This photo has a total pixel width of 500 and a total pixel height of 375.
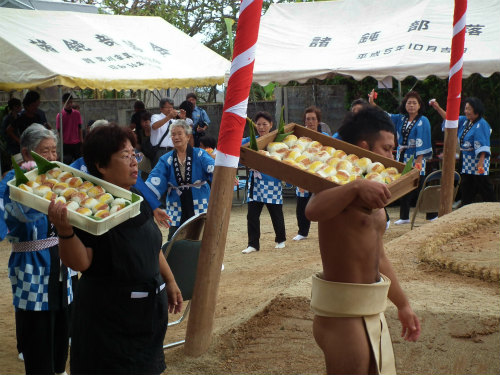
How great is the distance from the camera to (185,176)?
21.5 feet

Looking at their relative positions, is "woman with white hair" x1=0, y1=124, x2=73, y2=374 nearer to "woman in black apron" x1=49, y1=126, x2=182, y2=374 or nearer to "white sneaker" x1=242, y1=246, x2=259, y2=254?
"woman in black apron" x1=49, y1=126, x2=182, y2=374

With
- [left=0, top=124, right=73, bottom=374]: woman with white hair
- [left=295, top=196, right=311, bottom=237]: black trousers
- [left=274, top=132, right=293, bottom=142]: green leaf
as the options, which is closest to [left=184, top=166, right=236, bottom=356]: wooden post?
[left=274, top=132, right=293, bottom=142]: green leaf

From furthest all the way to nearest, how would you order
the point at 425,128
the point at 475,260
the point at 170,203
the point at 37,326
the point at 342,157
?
the point at 425,128 < the point at 170,203 < the point at 475,260 < the point at 37,326 < the point at 342,157

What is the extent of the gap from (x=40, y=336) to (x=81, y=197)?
152cm

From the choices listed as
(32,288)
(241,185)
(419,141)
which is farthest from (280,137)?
(241,185)

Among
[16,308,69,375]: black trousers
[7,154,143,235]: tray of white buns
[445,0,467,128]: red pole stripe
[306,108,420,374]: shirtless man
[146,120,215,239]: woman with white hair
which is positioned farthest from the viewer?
[445,0,467,128]: red pole stripe

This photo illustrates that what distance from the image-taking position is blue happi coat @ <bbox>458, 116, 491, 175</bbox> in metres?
10.0

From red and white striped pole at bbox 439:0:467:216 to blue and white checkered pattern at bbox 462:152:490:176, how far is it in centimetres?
260

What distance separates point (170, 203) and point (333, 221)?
13.3 ft

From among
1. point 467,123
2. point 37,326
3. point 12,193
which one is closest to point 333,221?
point 12,193

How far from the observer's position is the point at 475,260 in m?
5.73

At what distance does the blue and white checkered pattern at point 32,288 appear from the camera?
3.88 metres

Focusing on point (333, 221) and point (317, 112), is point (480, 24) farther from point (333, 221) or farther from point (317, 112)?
point (333, 221)

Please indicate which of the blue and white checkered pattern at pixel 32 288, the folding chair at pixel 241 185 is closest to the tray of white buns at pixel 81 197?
the blue and white checkered pattern at pixel 32 288
